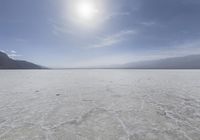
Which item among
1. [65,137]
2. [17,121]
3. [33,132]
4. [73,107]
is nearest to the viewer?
[65,137]

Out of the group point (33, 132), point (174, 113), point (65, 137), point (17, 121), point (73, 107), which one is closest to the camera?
point (65, 137)

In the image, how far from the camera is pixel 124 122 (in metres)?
3.84

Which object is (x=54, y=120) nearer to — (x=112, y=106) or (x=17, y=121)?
(x=17, y=121)

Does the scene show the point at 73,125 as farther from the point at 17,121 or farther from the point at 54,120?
the point at 17,121

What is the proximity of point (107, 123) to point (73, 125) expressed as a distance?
0.91 meters

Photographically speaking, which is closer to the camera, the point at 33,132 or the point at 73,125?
the point at 33,132

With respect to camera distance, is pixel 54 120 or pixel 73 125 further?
pixel 54 120

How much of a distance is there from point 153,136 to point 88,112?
228cm

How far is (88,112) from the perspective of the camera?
4691mm

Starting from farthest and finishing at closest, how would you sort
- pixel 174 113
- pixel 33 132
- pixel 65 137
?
pixel 174 113, pixel 33 132, pixel 65 137

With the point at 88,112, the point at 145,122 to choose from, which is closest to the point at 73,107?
the point at 88,112

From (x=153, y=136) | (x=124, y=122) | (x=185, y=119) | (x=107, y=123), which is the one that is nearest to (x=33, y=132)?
(x=107, y=123)

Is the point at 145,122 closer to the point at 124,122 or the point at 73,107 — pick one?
the point at 124,122

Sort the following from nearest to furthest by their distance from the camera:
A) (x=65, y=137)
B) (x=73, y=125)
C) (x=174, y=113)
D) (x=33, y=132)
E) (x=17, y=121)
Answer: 1. (x=65, y=137)
2. (x=33, y=132)
3. (x=73, y=125)
4. (x=17, y=121)
5. (x=174, y=113)
